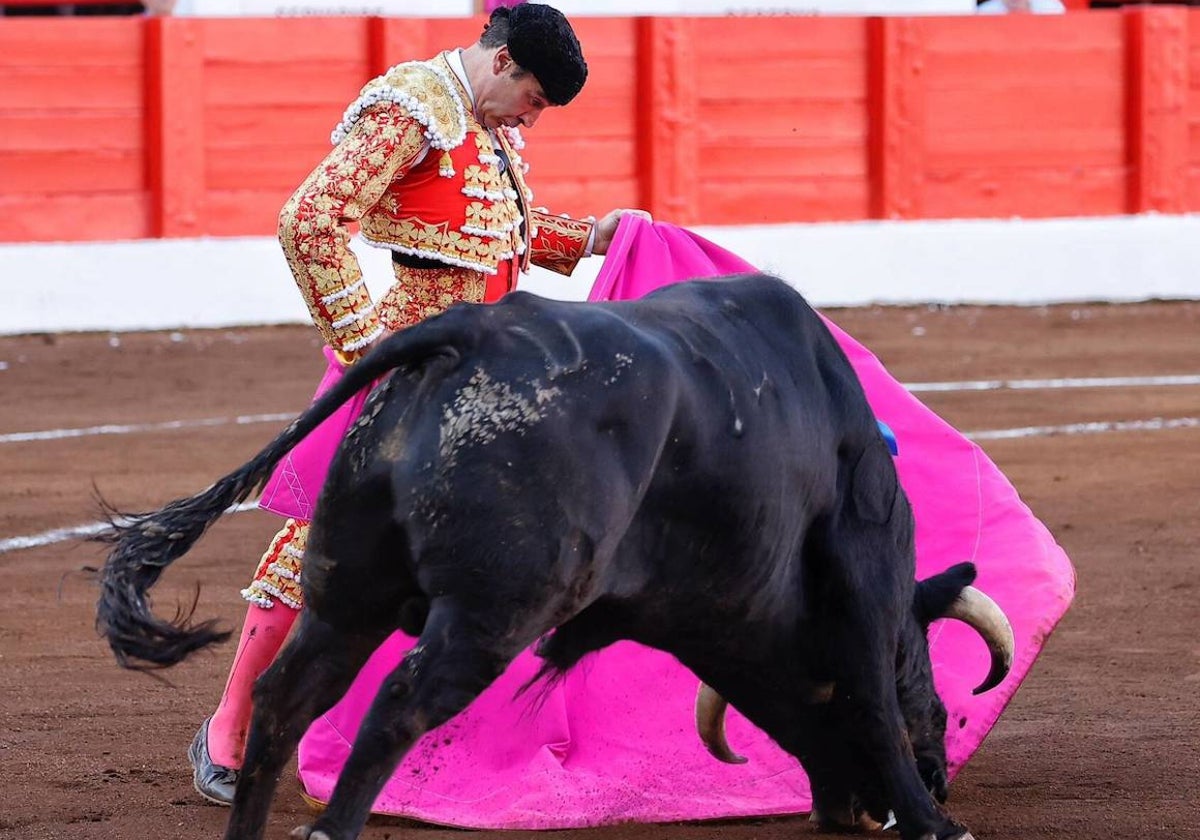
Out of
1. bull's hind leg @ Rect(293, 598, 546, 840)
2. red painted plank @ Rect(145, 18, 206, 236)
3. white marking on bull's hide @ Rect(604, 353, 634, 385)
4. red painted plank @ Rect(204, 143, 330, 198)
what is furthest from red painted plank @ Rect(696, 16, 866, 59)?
bull's hind leg @ Rect(293, 598, 546, 840)

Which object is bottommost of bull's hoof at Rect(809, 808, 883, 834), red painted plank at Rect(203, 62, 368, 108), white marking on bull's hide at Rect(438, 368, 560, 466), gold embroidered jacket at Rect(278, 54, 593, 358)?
bull's hoof at Rect(809, 808, 883, 834)

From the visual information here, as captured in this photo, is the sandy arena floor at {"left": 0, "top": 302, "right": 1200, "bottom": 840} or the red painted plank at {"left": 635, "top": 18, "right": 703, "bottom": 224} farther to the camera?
the red painted plank at {"left": 635, "top": 18, "right": 703, "bottom": 224}

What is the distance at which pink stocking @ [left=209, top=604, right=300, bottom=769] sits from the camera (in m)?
2.82

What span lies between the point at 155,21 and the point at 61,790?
6.24 meters

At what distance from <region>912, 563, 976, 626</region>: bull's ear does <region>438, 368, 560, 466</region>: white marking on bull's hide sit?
78 centimetres

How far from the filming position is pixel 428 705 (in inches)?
80.7

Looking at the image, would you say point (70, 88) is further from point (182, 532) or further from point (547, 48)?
point (182, 532)

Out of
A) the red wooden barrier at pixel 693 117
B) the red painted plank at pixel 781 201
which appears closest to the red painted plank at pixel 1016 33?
the red wooden barrier at pixel 693 117

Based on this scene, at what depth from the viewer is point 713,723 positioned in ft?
9.08

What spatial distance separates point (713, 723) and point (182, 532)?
2.86 feet

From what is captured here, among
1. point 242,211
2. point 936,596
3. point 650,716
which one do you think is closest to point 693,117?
point 242,211

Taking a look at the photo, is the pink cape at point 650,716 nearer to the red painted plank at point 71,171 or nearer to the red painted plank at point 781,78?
the red painted plank at point 71,171

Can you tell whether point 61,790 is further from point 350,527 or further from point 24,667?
point 350,527

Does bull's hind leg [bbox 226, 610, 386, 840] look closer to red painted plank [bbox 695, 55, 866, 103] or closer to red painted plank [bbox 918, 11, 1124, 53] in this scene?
red painted plank [bbox 695, 55, 866, 103]
